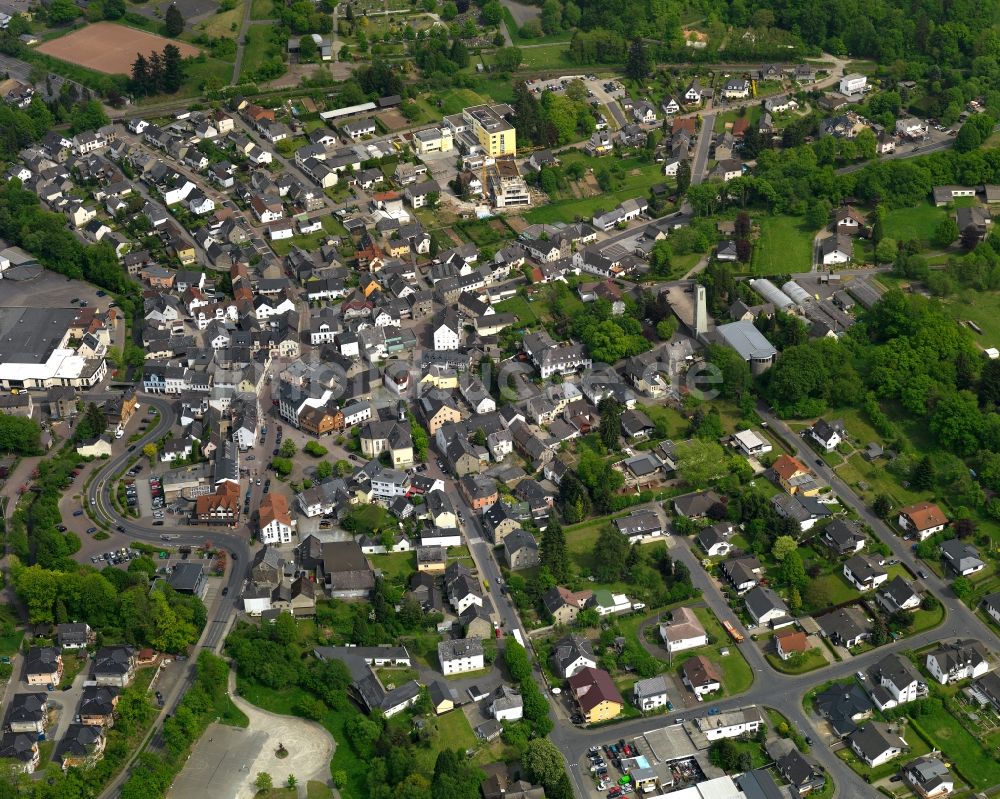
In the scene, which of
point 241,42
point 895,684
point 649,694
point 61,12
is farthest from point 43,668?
point 61,12

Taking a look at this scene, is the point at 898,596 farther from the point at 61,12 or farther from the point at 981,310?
the point at 61,12

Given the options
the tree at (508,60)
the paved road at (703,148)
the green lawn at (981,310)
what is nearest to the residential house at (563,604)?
the green lawn at (981,310)

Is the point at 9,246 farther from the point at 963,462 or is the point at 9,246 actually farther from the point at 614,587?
the point at 963,462

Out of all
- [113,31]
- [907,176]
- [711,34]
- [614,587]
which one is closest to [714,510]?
[614,587]

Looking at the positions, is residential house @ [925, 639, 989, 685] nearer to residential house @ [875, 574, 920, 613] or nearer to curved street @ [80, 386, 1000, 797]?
curved street @ [80, 386, 1000, 797]

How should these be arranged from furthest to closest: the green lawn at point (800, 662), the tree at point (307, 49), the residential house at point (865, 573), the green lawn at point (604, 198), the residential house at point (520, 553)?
the tree at point (307, 49)
the green lawn at point (604, 198)
the residential house at point (520, 553)
the residential house at point (865, 573)
the green lawn at point (800, 662)

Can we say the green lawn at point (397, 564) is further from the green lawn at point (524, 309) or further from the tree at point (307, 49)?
the tree at point (307, 49)
